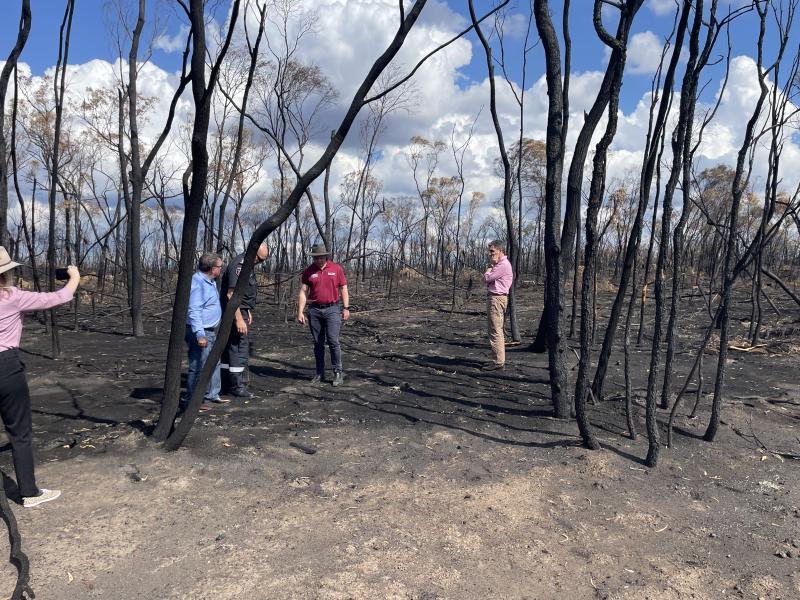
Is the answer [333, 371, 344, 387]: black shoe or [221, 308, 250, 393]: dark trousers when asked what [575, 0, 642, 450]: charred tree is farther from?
[221, 308, 250, 393]: dark trousers

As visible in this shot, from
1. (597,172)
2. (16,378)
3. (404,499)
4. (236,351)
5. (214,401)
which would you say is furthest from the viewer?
(236,351)

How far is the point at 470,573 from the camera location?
297 centimetres

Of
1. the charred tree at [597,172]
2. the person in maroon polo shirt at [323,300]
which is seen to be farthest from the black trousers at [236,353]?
the charred tree at [597,172]

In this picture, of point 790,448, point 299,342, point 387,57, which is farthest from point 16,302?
point 299,342

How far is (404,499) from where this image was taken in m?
3.79

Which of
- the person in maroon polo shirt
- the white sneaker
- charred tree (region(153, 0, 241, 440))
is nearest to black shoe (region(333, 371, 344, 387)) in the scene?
the person in maroon polo shirt

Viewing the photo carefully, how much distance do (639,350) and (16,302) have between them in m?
8.72

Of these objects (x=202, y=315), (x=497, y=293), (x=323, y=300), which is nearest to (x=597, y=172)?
(x=497, y=293)

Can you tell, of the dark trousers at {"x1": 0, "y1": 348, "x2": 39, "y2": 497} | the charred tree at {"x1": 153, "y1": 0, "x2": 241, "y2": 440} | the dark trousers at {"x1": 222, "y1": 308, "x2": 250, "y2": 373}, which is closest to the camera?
the dark trousers at {"x1": 0, "y1": 348, "x2": 39, "y2": 497}

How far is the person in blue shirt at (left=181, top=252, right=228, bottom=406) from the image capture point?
17.5ft

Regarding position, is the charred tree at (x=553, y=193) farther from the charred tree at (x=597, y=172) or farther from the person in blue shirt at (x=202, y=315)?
the person in blue shirt at (x=202, y=315)

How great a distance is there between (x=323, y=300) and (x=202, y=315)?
1561mm

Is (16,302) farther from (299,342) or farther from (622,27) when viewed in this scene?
(299,342)

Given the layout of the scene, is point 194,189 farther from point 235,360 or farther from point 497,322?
point 497,322
